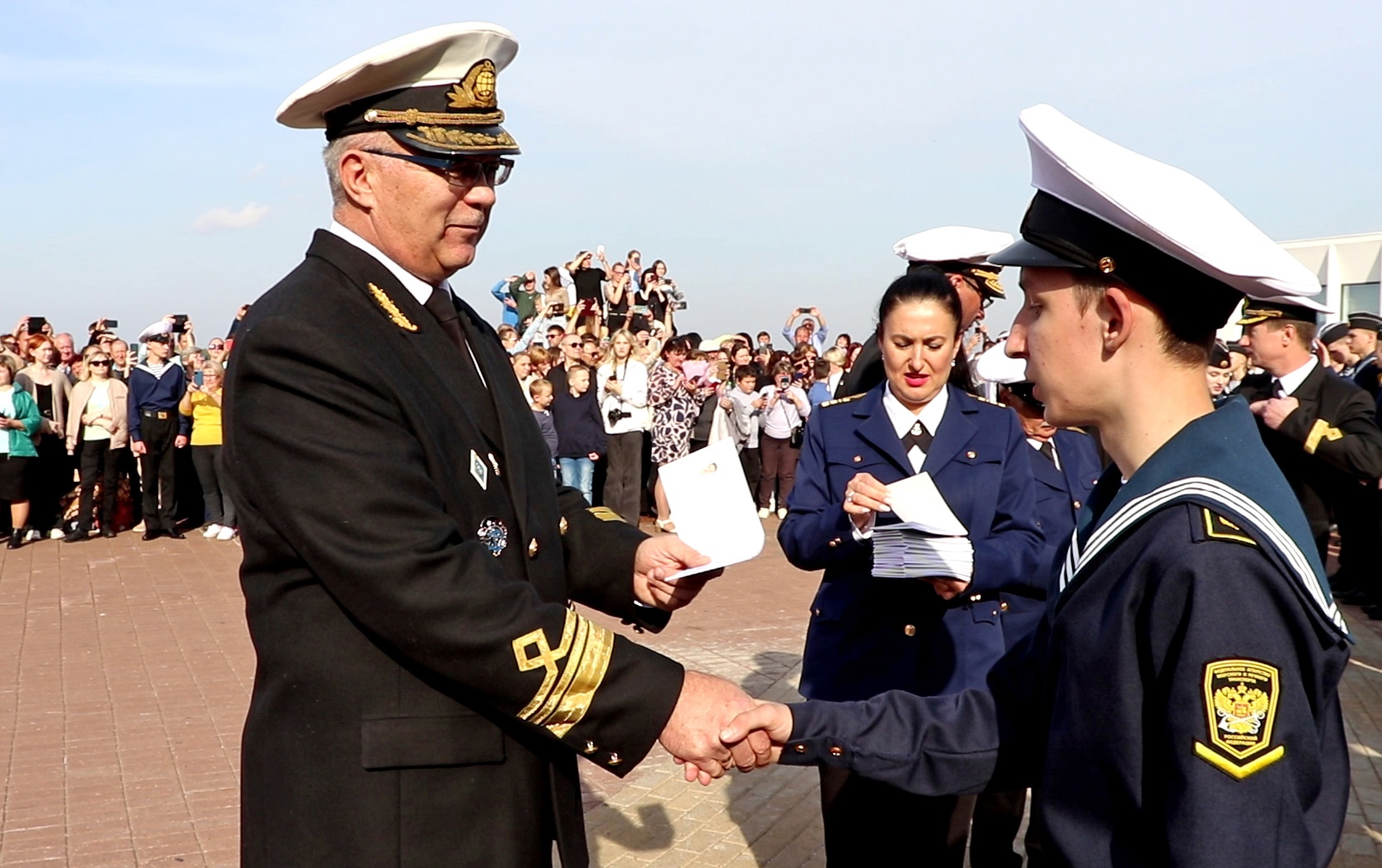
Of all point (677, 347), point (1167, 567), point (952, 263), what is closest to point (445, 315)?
point (1167, 567)

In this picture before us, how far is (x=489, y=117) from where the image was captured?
9.33ft

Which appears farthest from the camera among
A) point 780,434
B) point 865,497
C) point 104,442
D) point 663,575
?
point 780,434

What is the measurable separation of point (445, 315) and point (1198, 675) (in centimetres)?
175

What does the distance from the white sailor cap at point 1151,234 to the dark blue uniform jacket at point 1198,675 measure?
0.68 feet

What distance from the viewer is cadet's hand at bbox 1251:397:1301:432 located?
27.0 feet

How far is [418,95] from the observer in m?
2.73

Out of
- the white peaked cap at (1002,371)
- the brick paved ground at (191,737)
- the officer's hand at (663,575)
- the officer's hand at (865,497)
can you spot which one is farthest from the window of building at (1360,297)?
the officer's hand at (663,575)

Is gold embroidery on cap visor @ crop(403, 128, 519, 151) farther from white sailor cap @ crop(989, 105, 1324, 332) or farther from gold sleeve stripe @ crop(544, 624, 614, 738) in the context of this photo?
white sailor cap @ crop(989, 105, 1324, 332)

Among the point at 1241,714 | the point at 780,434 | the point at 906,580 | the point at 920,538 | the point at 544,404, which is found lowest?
the point at 780,434

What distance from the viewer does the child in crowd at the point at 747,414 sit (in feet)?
51.6

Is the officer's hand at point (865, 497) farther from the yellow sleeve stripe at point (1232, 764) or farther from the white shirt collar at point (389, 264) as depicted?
the yellow sleeve stripe at point (1232, 764)

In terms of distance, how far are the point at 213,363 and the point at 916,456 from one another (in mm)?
11818

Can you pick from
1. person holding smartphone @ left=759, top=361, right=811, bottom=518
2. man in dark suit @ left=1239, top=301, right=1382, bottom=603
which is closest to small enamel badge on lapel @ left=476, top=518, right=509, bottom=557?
man in dark suit @ left=1239, top=301, right=1382, bottom=603

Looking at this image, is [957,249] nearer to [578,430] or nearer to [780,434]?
[578,430]
